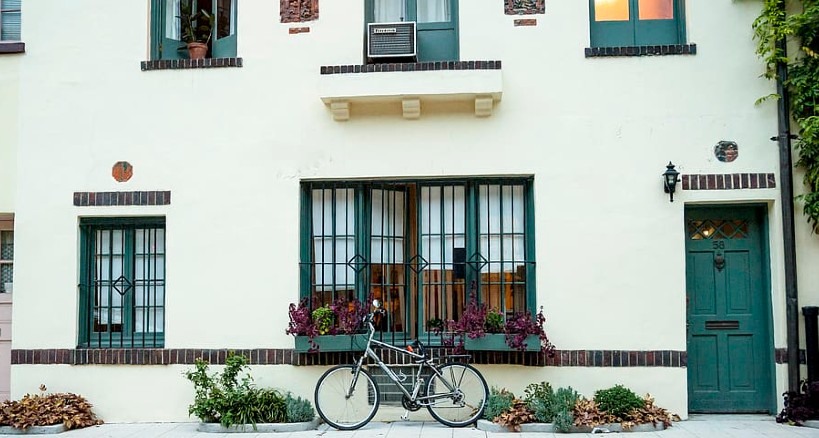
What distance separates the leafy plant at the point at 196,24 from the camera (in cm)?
1060

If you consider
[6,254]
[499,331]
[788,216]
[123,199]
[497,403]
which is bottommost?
[497,403]

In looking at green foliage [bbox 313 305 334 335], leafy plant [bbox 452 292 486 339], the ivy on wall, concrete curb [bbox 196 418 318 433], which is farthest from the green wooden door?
concrete curb [bbox 196 418 318 433]

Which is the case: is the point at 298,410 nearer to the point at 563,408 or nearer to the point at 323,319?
the point at 323,319

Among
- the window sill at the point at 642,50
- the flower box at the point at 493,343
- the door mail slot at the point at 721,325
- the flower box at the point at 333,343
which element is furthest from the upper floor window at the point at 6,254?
the door mail slot at the point at 721,325

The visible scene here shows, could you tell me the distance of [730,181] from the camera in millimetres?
9422

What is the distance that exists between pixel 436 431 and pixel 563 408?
4.42 feet

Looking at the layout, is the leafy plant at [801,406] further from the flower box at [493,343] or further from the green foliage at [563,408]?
the flower box at [493,343]

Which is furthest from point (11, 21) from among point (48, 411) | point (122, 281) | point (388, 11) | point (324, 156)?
point (48, 411)

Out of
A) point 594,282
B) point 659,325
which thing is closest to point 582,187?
point 594,282

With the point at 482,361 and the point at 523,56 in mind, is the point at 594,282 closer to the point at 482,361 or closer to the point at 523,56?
the point at 482,361

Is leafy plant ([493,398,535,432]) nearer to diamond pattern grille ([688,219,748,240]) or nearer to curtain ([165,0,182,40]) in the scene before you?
diamond pattern grille ([688,219,748,240])

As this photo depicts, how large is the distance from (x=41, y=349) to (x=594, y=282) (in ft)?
21.0

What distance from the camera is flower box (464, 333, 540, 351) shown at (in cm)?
927

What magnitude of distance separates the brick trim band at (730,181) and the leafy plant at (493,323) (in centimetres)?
252
